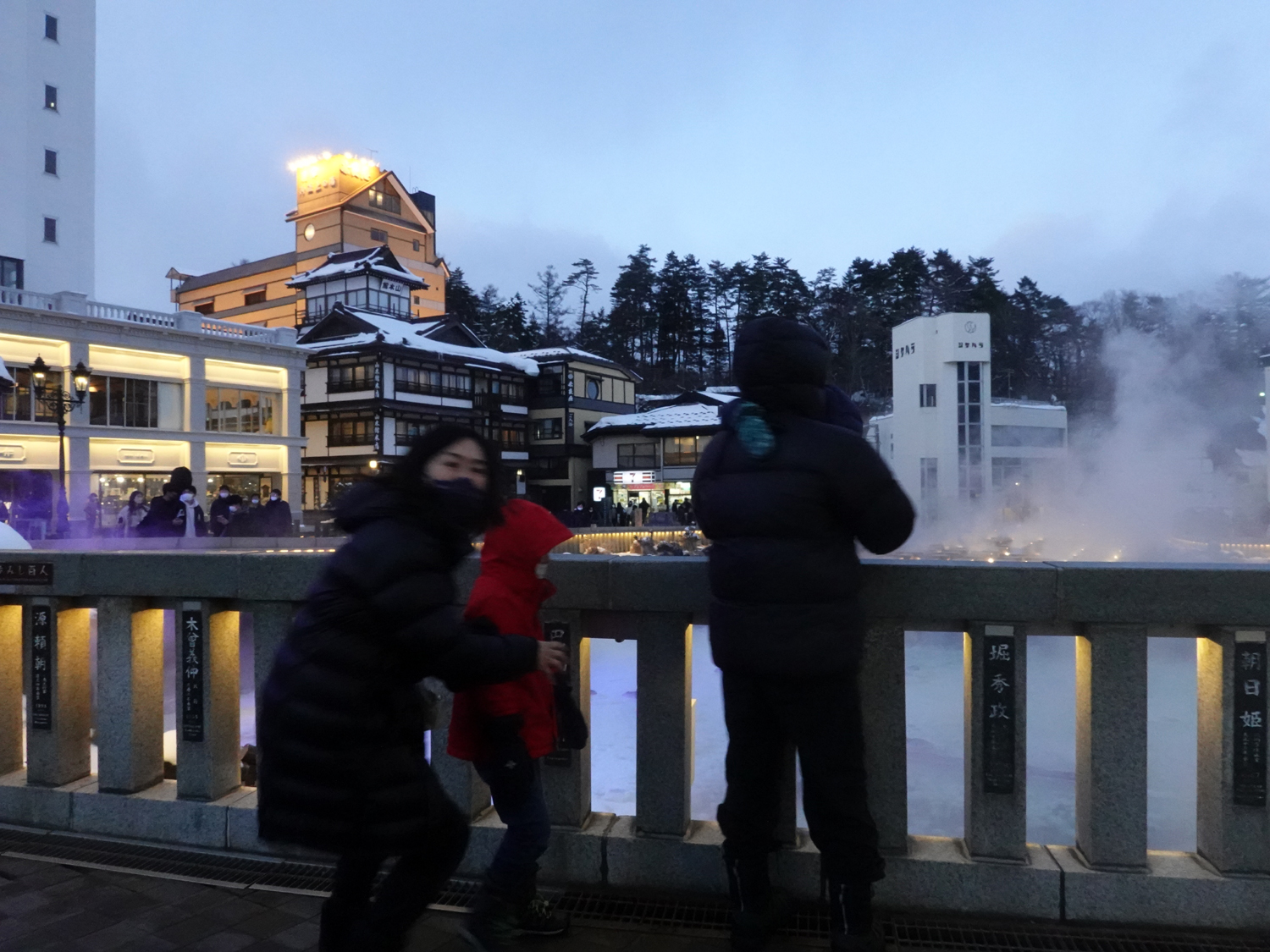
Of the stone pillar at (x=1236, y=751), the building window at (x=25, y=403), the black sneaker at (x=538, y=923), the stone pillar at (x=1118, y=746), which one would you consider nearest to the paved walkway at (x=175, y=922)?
the black sneaker at (x=538, y=923)

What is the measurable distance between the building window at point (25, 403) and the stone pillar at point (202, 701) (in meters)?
31.4

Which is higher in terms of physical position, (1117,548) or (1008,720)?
(1008,720)

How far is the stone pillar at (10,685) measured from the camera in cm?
388

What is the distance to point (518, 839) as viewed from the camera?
8.42ft

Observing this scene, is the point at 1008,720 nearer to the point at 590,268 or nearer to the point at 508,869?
the point at 508,869

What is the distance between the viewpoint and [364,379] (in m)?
→ 39.7

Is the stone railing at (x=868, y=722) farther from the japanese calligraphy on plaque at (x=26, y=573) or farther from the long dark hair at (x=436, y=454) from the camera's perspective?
the long dark hair at (x=436, y=454)

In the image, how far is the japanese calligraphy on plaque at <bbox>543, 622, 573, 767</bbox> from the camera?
3.19 meters

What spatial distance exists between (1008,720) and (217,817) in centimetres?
330

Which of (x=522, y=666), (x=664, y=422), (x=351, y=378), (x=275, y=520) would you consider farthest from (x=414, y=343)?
(x=522, y=666)

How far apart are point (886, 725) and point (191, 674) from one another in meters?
2.93

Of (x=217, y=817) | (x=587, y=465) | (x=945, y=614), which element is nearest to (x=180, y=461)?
(x=587, y=465)

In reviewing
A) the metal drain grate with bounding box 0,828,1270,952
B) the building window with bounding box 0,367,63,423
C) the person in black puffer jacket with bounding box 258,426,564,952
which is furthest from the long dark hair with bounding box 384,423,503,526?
the building window with bounding box 0,367,63,423

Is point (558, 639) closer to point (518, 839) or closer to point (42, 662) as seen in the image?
point (518, 839)
